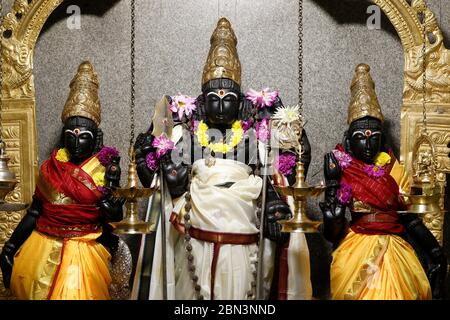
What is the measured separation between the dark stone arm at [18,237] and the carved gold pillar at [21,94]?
0.37 meters

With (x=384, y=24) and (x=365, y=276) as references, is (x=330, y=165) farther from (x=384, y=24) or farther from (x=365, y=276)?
(x=384, y=24)

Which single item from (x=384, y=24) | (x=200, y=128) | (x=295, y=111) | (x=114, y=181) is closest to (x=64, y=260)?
(x=114, y=181)

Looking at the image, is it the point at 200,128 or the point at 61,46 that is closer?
the point at 200,128

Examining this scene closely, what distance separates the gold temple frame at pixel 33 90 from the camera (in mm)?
5828

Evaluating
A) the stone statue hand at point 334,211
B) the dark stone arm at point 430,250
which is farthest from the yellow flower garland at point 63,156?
the dark stone arm at point 430,250

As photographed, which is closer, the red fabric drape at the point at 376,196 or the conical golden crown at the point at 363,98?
the red fabric drape at the point at 376,196

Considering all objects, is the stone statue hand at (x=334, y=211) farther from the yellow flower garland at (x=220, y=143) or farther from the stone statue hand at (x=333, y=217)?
the yellow flower garland at (x=220, y=143)

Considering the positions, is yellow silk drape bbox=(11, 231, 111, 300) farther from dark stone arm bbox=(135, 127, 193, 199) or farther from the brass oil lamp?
the brass oil lamp

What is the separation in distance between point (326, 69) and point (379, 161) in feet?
3.10

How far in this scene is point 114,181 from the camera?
18.5 ft

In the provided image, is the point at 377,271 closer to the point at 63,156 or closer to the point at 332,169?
the point at 332,169

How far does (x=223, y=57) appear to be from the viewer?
5645 millimetres

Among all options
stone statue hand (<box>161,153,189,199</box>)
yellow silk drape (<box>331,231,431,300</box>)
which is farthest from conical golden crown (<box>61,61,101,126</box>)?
yellow silk drape (<box>331,231,431,300</box>)
